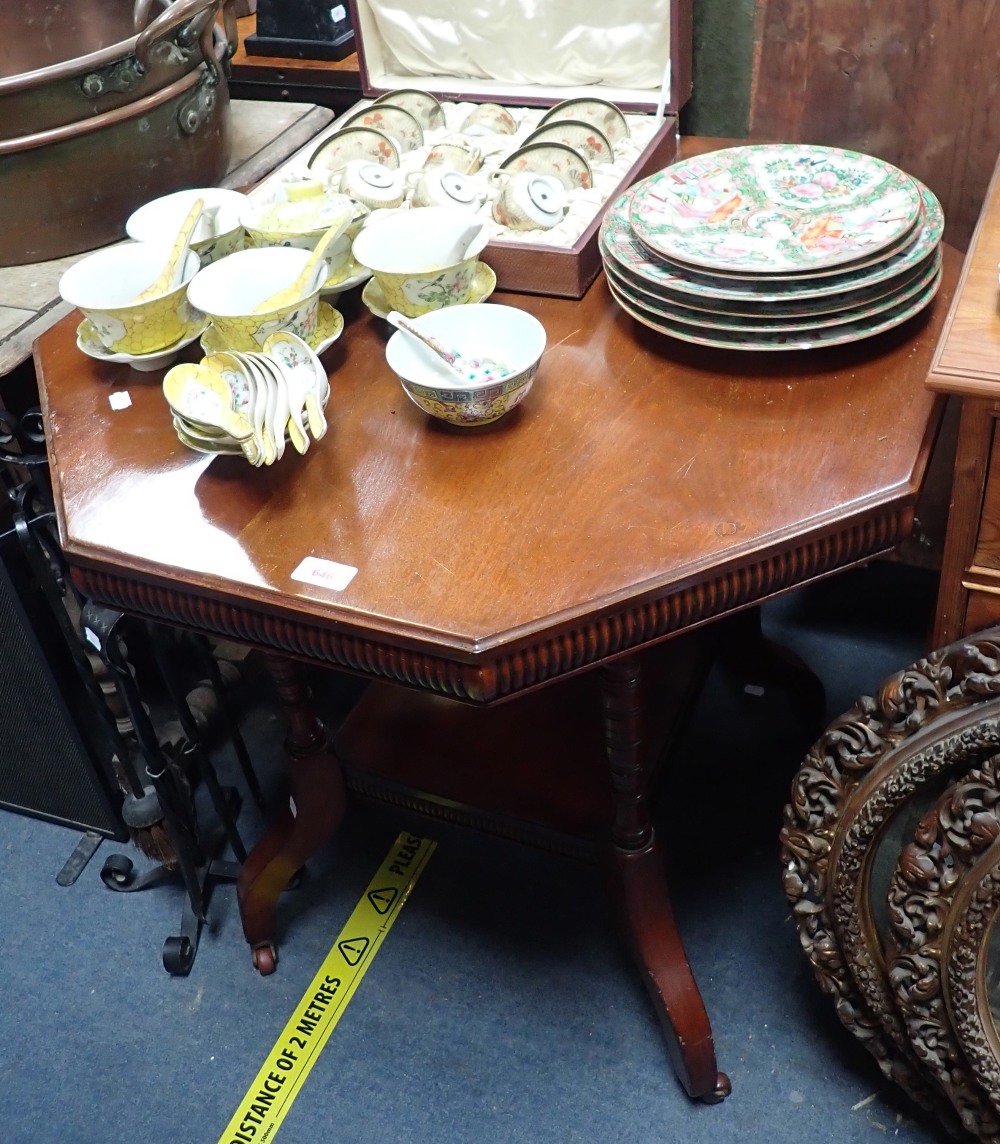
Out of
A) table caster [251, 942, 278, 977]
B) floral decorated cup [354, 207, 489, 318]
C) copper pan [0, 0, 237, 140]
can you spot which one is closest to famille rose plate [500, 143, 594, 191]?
floral decorated cup [354, 207, 489, 318]

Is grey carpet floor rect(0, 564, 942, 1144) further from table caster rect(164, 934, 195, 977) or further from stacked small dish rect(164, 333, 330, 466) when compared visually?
stacked small dish rect(164, 333, 330, 466)

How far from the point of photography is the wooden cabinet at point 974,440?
0.82 meters

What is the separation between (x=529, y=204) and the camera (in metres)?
1.17

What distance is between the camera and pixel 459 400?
949 millimetres

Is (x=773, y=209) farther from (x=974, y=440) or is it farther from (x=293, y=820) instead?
(x=293, y=820)

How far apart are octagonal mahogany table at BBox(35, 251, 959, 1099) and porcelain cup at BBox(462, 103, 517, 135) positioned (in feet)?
1.19

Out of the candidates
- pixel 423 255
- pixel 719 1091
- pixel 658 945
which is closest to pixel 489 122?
pixel 423 255

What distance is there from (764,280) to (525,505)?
29 cm

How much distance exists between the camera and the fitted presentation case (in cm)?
138

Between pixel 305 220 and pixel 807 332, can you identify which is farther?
pixel 305 220

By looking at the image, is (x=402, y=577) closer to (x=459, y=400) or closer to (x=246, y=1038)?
(x=459, y=400)

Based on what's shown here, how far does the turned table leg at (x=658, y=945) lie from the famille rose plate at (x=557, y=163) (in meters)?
0.62

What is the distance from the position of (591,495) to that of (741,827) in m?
0.72

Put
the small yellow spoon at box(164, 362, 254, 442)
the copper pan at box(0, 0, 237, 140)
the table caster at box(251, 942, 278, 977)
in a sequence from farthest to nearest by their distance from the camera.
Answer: the table caster at box(251, 942, 278, 977), the copper pan at box(0, 0, 237, 140), the small yellow spoon at box(164, 362, 254, 442)
